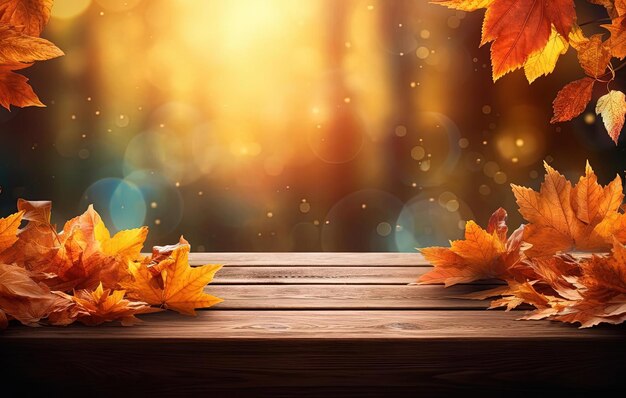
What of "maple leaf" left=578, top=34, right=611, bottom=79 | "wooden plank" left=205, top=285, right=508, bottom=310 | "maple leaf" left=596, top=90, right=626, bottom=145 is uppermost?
"maple leaf" left=578, top=34, right=611, bottom=79

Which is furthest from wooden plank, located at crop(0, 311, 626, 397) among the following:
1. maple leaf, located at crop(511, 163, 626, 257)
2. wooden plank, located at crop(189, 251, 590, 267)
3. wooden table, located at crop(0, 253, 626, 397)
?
wooden plank, located at crop(189, 251, 590, 267)

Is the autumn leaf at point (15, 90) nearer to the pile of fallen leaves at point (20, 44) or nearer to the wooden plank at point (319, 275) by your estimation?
the pile of fallen leaves at point (20, 44)

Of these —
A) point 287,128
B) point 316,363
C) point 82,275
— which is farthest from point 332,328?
point 287,128

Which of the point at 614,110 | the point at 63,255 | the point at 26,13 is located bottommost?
the point at 63,255

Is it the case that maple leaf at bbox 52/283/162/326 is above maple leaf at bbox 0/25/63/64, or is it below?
below

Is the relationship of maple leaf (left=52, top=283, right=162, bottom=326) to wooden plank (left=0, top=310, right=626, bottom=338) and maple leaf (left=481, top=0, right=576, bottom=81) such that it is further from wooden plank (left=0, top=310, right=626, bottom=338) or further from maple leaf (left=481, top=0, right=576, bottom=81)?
maple leaf (left=481, top=0, right=576, bottom=81)

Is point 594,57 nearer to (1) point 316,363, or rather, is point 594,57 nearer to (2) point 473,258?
(2) point 473,258

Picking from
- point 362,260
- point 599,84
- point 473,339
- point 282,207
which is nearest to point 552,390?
point 473,339

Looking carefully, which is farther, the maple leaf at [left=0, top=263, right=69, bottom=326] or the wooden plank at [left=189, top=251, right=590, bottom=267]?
the wooden plank at [left=189, top=251, right=590, bottom=267]
